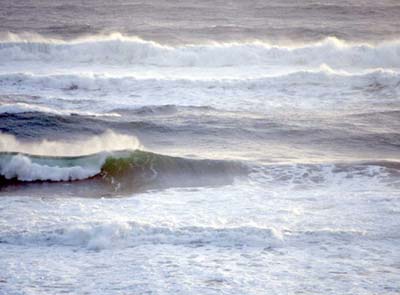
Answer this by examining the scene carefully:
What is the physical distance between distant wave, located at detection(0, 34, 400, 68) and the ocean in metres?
0.07

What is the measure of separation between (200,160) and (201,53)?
1224 cm

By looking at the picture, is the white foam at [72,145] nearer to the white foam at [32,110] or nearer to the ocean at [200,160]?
the ocean at [200,160]

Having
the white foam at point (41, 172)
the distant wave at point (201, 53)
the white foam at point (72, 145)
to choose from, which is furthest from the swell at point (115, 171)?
the distant wave at point (201, 53)

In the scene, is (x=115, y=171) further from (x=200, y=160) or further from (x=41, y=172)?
(x=200, y=160)

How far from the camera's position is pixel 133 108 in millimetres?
18312

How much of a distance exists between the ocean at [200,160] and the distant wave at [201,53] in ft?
0.24

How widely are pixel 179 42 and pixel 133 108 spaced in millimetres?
9879

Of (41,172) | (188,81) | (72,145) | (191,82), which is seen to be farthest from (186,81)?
(41,172)

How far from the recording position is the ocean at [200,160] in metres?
8.85

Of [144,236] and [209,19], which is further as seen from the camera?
[209,19]

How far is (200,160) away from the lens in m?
13.8

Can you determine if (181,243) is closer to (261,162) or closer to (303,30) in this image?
(261,162)

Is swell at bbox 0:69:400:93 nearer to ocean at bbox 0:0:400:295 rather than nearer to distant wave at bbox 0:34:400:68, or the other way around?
ocean at bbox 0:0:400:295

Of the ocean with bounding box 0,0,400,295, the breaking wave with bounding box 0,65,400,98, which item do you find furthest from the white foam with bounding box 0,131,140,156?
the breaking wave with bounding box 0,65,400,98
